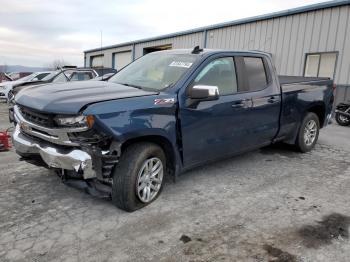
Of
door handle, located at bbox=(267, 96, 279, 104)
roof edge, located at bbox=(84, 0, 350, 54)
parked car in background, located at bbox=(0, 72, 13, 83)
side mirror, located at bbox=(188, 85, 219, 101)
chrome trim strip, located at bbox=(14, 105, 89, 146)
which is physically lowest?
parked car in background, located at bbox=(0, 72, 13, 83)

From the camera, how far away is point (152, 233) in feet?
10.6

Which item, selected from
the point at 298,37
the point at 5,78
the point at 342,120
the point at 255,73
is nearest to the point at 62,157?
the point at 255,73

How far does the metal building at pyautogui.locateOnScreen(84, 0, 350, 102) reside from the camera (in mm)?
11766

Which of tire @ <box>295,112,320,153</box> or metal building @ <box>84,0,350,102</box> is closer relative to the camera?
tire @ <box>295,112,320,153</box>

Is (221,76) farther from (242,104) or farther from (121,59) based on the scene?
(121,59)

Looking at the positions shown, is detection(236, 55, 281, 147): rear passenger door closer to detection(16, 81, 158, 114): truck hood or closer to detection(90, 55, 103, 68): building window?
detection(16, 81, 158, 114): truck hood

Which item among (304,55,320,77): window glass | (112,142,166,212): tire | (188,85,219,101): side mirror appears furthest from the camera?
(304,55,320,77): window glass

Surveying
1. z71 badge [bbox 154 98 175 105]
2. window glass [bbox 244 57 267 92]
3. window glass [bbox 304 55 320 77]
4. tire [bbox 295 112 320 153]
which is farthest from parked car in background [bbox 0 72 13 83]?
z71 badge [bbox 154 98 175 105]

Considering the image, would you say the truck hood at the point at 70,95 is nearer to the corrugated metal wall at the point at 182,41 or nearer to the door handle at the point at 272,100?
the door handle at the point at 272,100

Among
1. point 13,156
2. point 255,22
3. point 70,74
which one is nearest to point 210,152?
point 13,156

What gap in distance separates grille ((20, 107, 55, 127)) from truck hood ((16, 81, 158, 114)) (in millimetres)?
70

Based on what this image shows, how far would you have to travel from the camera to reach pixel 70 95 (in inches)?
137

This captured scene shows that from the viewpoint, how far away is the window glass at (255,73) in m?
4.86

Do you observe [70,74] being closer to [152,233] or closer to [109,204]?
[109,204]
